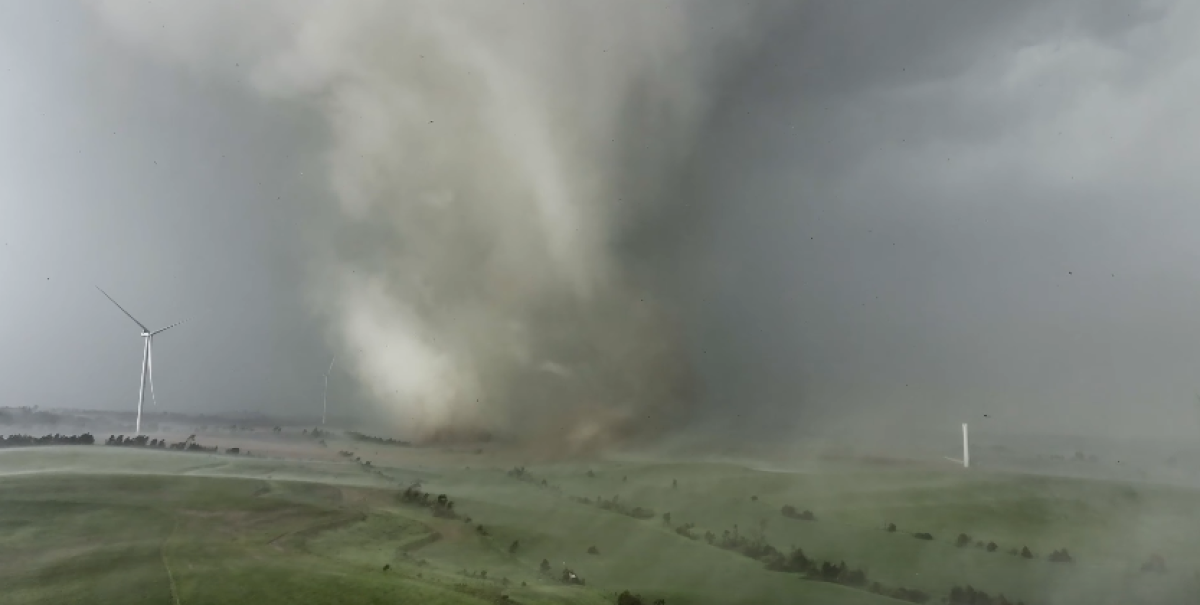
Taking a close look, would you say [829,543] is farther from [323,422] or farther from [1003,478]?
[323,422]

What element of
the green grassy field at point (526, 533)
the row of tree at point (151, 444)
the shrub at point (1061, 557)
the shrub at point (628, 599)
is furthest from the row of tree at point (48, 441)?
the shrub at point (1061, 557)

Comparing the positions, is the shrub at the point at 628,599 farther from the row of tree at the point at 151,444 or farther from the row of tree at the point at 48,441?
the row of tree at the point at 48,441

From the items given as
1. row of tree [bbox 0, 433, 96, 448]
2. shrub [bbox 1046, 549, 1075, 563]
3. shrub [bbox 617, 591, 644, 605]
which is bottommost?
shrub [bbox 617, 591, 644, 605]

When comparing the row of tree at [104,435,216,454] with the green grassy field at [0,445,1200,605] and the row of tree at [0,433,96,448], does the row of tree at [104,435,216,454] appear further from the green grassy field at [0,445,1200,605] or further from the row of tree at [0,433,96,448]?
the green grassy field at [0,445,1200,605]

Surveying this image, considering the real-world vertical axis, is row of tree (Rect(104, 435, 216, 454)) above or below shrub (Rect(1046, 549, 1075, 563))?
above

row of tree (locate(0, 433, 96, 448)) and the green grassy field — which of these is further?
row of tree (locate(0, 433, 96, 448))

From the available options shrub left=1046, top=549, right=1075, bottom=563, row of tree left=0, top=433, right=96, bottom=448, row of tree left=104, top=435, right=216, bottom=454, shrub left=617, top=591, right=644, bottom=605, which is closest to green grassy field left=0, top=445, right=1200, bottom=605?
shrub left=1046, top=549, right=1075, bottom=563

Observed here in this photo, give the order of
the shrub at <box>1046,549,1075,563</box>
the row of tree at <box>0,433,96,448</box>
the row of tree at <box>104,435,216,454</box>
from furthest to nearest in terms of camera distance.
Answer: the row of tree at <box>0,433,96,448</box>, the row of tree at <box>104,435,216,454</box>, the shrub at <box>1046,549,1075,563</box>

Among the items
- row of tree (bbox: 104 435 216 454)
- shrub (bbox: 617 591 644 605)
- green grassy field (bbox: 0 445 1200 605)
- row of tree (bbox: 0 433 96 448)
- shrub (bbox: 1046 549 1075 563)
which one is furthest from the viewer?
row of tree (bbox: 0 433 96 448)
